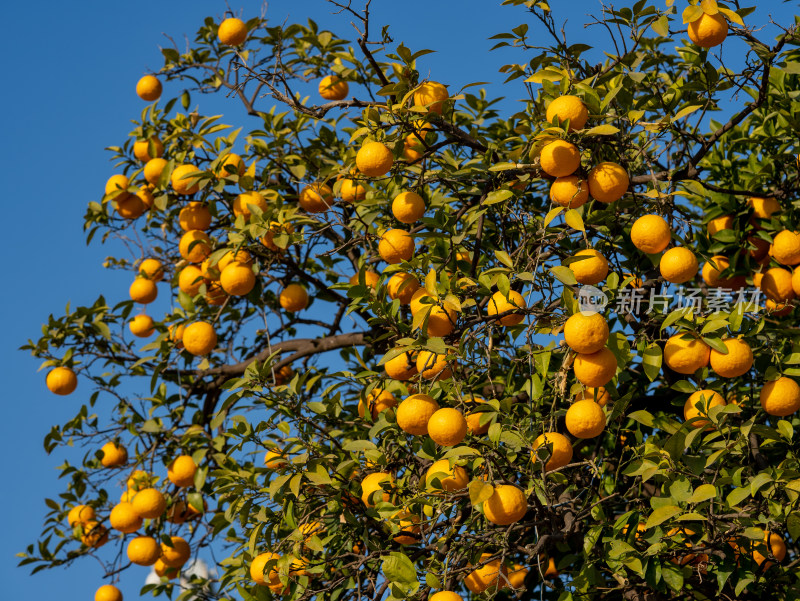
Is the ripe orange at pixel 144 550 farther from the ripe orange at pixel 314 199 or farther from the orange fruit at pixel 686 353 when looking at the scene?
the orange fruit at pixel 686 353

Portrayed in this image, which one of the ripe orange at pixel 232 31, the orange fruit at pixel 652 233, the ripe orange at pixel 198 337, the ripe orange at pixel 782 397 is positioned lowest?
the ripe orange at pixel 782 397

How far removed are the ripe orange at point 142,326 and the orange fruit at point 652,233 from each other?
246cm

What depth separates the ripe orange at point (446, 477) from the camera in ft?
7.19

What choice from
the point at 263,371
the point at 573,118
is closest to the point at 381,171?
the point at 573,118

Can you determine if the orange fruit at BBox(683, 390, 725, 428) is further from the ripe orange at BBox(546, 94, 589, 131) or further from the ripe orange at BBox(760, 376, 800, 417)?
the ripe orange at BBox(546, 94, 589, 131)

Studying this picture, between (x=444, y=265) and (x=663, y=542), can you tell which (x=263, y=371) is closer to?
(x=444, y=265)

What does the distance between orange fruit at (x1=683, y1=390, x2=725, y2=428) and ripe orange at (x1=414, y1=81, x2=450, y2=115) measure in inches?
47.0

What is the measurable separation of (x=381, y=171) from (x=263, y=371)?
0.81m

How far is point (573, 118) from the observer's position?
2342mm

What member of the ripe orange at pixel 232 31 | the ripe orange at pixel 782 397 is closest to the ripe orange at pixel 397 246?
the ripe orange at pixel 782 397

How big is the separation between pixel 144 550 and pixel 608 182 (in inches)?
99.3

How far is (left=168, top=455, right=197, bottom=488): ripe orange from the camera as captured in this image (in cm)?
346

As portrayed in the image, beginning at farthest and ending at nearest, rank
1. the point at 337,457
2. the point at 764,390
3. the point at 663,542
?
the point at 337,457 → the point at 764,390 → the point at 663,542

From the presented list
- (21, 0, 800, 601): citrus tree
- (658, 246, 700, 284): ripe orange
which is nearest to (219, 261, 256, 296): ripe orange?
(21, 0, 800, 601): citrus tree
